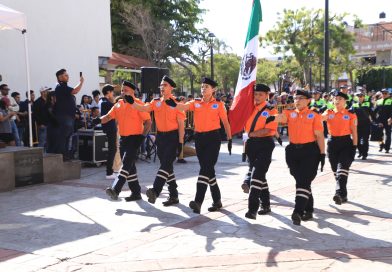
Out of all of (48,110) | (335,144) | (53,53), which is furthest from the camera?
(53,53)

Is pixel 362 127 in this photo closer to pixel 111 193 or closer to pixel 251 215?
pixel 251 215

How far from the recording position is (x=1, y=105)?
11406mm

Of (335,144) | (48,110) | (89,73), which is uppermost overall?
(89,73)

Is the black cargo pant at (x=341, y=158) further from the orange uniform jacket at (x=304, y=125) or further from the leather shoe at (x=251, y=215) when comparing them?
the leather shoe at (x=251, y=215)

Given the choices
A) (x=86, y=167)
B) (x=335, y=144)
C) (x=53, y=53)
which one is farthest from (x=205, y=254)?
(x=53, y=53)

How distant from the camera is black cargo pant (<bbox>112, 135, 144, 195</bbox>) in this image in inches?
306

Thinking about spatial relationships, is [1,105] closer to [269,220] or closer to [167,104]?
[167,104]

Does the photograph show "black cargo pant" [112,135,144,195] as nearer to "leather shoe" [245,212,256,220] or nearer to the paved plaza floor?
the paved plaza floor

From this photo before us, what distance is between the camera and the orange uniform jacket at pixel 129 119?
25.8ft

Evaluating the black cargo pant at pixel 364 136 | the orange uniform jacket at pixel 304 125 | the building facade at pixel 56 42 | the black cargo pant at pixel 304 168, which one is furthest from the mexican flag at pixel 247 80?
the building facade at pixel 56 42

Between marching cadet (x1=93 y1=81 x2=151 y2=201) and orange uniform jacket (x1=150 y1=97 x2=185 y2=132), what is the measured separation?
1.60 ft

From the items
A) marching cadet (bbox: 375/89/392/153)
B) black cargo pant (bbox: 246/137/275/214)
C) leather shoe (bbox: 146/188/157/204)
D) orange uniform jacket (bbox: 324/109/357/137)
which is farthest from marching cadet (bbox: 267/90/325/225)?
marching cadet (bbox: 375/89/392/153)

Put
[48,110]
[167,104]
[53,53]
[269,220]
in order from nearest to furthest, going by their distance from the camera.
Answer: [269,220], [167,104], [48,110], [53,53]

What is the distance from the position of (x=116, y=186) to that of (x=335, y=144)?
3533 mm
